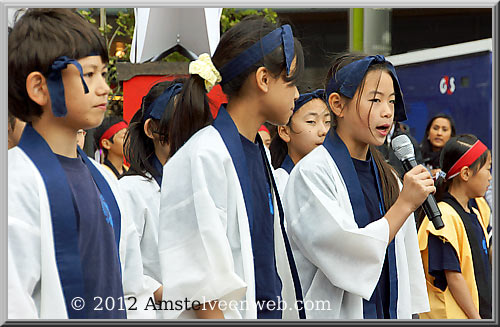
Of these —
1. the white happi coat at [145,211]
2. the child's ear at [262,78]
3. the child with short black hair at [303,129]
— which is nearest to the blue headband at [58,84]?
the child's ear at [262,78]

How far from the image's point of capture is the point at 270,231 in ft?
8.62

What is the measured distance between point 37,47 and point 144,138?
150 centimetres

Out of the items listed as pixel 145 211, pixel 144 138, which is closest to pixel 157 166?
pixel 144 138

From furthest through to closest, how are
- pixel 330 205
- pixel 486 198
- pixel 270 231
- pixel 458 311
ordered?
pixel 486 198, pixel 458 311, pixel 330 205, pixel 270 231

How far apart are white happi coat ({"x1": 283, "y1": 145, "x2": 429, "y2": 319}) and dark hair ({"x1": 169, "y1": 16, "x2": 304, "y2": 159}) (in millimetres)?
487

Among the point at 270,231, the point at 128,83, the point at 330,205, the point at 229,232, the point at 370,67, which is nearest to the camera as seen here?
the point at 229,232

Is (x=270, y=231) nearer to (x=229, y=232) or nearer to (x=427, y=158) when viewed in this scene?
(x=229, y=232)

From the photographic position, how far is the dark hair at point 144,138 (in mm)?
3570

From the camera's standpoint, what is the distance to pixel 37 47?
2.21 m

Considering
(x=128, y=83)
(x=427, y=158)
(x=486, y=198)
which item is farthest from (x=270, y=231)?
(x=427, y=158)

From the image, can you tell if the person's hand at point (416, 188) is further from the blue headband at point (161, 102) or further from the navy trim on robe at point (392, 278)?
the blue headband at point (161, 102)

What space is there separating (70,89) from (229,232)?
2.25 ft

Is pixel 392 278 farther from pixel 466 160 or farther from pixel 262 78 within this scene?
pixel 466 160

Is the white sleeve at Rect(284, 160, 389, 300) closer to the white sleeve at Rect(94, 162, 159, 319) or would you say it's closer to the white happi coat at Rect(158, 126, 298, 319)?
the white happi coat at Rect(158, 126, 298, 319)
